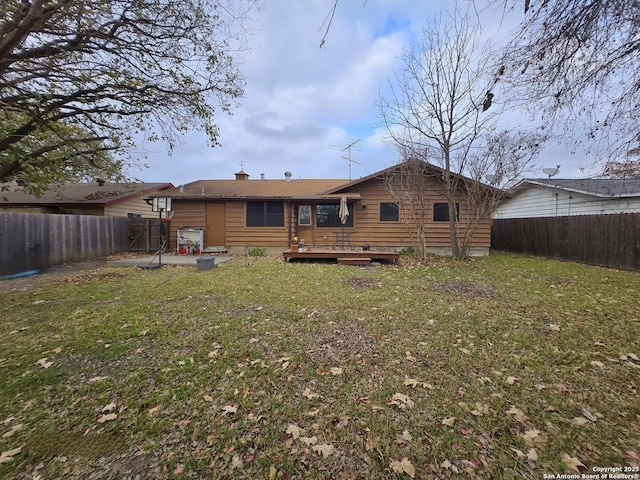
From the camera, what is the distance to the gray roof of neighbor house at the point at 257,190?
40.7 ft

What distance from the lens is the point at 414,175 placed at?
34.5ft

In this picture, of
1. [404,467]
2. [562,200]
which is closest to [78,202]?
[404,467]

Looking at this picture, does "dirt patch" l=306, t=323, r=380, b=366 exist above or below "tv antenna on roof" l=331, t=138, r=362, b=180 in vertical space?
Answer: below

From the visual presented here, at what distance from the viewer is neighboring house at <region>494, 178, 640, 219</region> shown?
1102 centimetres

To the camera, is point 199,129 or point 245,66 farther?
point 199,129

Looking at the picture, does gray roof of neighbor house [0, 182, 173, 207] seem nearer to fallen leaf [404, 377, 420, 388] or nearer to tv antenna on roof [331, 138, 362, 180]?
tv antenna on roof [331, 138, 362, 180]

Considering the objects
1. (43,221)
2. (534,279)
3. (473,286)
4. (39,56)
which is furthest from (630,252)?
A: (43,221)

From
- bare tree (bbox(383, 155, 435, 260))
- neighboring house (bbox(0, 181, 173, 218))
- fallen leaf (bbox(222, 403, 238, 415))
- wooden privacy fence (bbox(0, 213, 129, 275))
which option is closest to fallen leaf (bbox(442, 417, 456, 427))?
fallen leaf (bbox(222, 403, 238, 415))

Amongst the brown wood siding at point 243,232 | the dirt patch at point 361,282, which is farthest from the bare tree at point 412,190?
the brown wood siding at point 243,232

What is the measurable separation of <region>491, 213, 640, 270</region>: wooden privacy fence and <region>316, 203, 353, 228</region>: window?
8.17 meters

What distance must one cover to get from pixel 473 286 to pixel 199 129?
820 centimetres

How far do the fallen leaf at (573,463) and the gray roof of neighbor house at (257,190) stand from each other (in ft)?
34.8

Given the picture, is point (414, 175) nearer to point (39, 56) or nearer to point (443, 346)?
point (443, 346)

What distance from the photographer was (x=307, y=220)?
12992 millimetres
